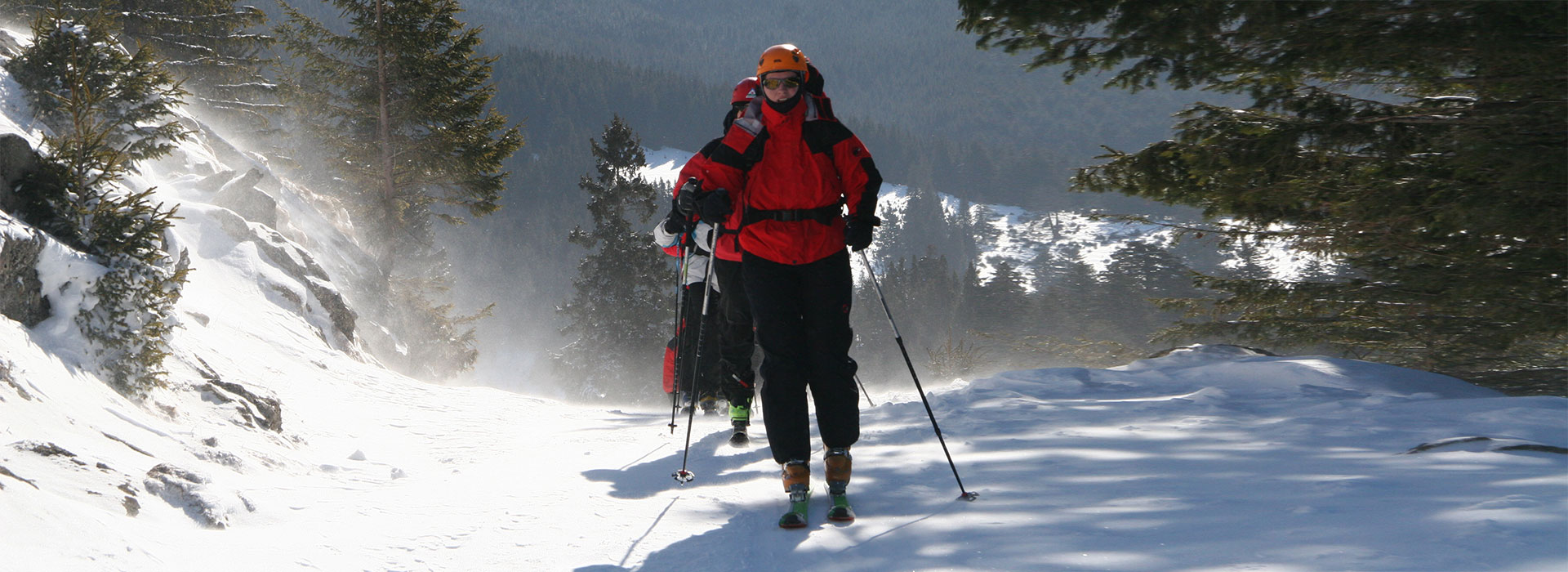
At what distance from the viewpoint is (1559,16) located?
175 inches

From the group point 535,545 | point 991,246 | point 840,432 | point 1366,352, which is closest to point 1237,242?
point 1366,352

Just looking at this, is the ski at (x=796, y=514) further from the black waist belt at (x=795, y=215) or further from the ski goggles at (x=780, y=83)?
the ski goggles at (x=780, y=83)

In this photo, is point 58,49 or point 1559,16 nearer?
point 1559,16

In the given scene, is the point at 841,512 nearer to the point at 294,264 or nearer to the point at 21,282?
the point at 21,282

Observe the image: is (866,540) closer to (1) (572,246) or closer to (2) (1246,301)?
(2) (1246,301)

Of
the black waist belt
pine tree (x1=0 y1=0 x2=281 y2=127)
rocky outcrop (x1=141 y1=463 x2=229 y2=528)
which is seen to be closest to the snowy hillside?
rocky outcrop (x1=141 y1=463 x2=229 y2=528)

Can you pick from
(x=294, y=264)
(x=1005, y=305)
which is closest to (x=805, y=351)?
(x=294, y=264)

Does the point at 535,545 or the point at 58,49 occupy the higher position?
the point at 58,49

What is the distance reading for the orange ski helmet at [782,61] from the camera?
3.95m

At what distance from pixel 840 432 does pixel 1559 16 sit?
4.39 m

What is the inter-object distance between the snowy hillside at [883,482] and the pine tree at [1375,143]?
1.10m

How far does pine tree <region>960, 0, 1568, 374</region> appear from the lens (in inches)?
200

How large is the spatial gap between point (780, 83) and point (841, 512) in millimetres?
1968

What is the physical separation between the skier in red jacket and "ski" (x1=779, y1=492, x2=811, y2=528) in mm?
174
